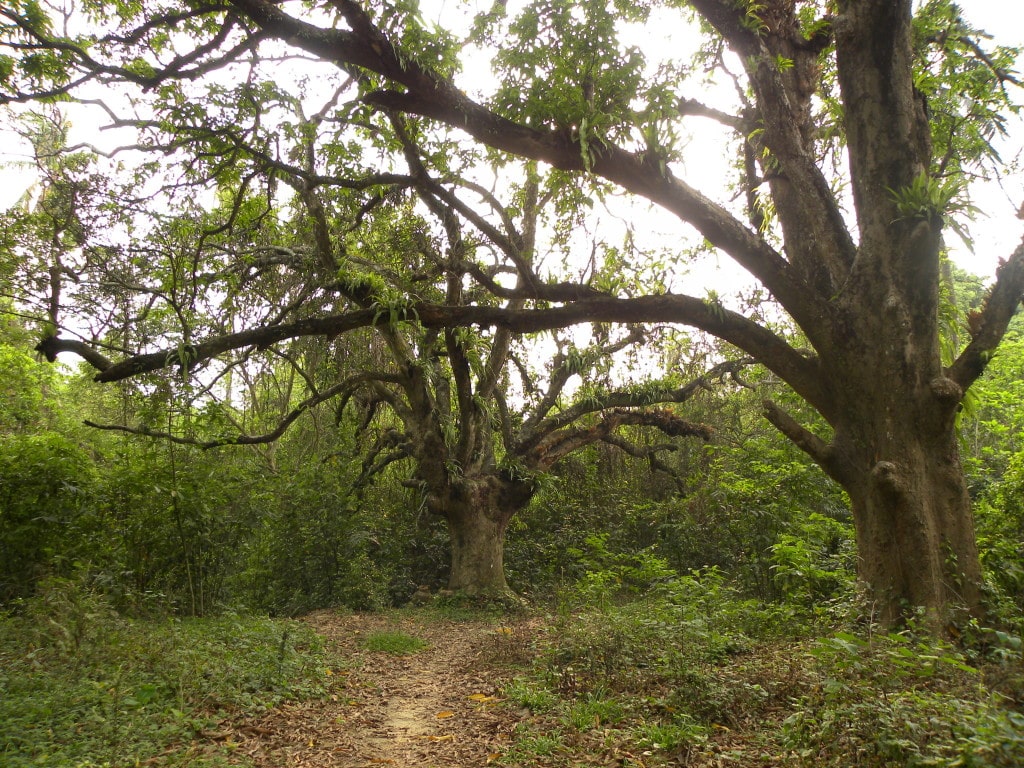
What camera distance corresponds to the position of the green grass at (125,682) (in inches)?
137

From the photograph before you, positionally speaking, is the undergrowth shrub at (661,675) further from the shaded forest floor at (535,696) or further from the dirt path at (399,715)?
the dirt path at (399,715)

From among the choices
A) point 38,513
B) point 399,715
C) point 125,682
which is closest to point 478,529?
point 399,715

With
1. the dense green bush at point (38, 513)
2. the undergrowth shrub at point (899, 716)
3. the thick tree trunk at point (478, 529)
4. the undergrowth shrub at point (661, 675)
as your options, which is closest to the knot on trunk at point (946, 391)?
the undergrowth shrub at point (899, 716)

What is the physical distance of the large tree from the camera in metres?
5.36

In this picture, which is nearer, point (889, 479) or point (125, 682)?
point (125, 682)

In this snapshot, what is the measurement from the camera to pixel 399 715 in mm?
5281

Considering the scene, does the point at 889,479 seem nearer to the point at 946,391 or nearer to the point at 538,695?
the point at 946,391

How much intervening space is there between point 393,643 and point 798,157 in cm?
715

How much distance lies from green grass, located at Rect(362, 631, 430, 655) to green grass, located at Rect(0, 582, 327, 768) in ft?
3.98

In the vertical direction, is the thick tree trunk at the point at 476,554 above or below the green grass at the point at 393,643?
above

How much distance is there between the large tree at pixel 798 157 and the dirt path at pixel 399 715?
3.49 m

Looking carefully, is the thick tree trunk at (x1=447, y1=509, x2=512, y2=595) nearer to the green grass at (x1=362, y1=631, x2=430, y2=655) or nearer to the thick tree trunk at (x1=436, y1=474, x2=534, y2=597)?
the thick tree trunk at (x1=436, y1=474, x2=534, y2=597)

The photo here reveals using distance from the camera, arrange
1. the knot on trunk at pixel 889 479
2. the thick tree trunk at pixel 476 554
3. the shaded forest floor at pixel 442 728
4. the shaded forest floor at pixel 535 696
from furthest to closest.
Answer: the thick tree trunk at pixel 476 554
the knot on trunk at pixel 889 479
the shaded forest floor at pixel 442 728
the shaded forest floor at pixel 535 696

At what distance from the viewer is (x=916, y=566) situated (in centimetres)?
511
